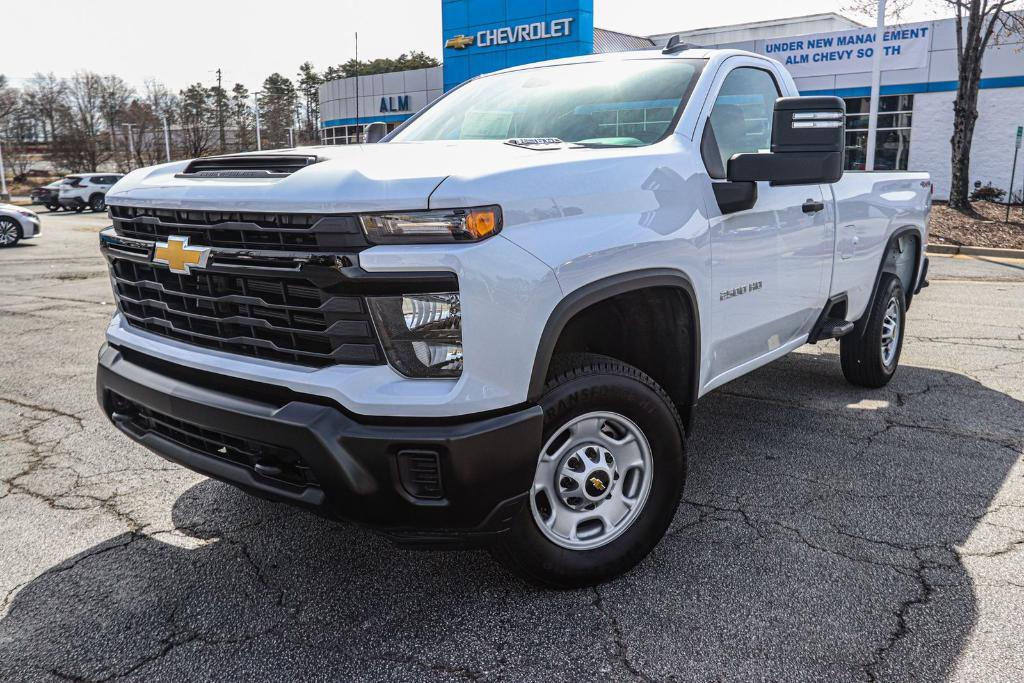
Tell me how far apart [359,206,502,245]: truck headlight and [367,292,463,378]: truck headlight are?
16 centimetres

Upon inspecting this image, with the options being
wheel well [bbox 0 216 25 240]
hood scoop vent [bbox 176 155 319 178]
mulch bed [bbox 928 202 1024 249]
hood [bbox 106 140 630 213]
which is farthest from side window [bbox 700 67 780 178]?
wheel well [bbox 0 216 25 240]

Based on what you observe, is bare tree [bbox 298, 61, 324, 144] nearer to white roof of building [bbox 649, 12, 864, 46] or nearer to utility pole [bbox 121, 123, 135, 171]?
utility pole [bbox 121, 123, 135, 171]

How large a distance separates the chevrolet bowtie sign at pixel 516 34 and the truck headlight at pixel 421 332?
24588mm

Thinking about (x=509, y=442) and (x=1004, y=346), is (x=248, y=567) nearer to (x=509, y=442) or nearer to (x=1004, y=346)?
(x=509, y=442)

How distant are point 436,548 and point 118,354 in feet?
5.05

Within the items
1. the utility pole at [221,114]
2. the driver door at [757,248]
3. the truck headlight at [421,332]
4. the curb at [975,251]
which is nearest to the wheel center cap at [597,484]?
the truck headlight at [421,332]

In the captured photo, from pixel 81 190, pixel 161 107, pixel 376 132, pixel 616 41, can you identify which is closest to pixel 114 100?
pixel 161 107

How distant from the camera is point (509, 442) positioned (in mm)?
2434

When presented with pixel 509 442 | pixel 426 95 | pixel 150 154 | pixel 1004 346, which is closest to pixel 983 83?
pixel 1004 346

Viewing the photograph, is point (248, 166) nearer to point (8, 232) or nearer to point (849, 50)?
point (8, 232)

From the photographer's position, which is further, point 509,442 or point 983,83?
point 983,83

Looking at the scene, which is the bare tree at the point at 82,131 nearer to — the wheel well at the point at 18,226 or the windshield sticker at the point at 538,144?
the wheel well at the point at 18,226

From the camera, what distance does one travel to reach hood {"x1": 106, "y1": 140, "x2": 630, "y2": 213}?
7.68ft

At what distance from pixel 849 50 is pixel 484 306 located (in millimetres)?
27493
